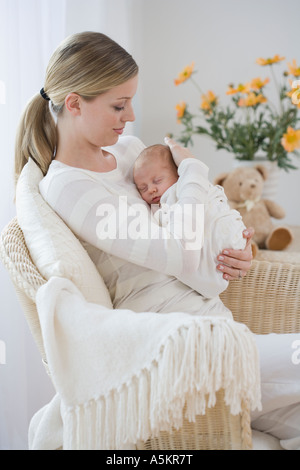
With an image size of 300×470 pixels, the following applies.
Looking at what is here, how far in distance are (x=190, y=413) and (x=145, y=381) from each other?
9cm

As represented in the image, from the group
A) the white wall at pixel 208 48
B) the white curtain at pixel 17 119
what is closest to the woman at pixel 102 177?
the white curtain at pixel 17 119

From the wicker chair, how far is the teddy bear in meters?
0.75

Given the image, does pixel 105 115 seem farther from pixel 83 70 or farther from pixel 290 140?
pixel 290 140

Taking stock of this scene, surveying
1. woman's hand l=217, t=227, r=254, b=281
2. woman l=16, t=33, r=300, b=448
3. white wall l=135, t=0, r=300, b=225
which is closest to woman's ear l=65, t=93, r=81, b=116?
woman l=16, t=33, r=300, b=448

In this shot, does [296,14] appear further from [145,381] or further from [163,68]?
[145,381]

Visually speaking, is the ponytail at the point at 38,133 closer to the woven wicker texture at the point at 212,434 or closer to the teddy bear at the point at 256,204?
the woven wicker texture at the point at 212,434

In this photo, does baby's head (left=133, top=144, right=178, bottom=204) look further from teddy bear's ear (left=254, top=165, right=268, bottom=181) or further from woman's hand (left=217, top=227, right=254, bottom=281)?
→ teddy bear's ear (left=254, top=165, right=268, bottom=181)

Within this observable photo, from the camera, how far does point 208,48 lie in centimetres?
274

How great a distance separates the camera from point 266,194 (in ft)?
7.59

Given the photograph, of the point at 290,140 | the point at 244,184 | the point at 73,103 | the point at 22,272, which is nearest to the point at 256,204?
the point at 244,184

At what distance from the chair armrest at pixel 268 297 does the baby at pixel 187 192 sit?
0.66 feet

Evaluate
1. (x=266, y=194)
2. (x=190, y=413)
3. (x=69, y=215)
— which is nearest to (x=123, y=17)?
(x=266, y=194)

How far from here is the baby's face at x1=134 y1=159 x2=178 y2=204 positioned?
4.44 feet

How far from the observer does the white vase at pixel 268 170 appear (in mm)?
2268
